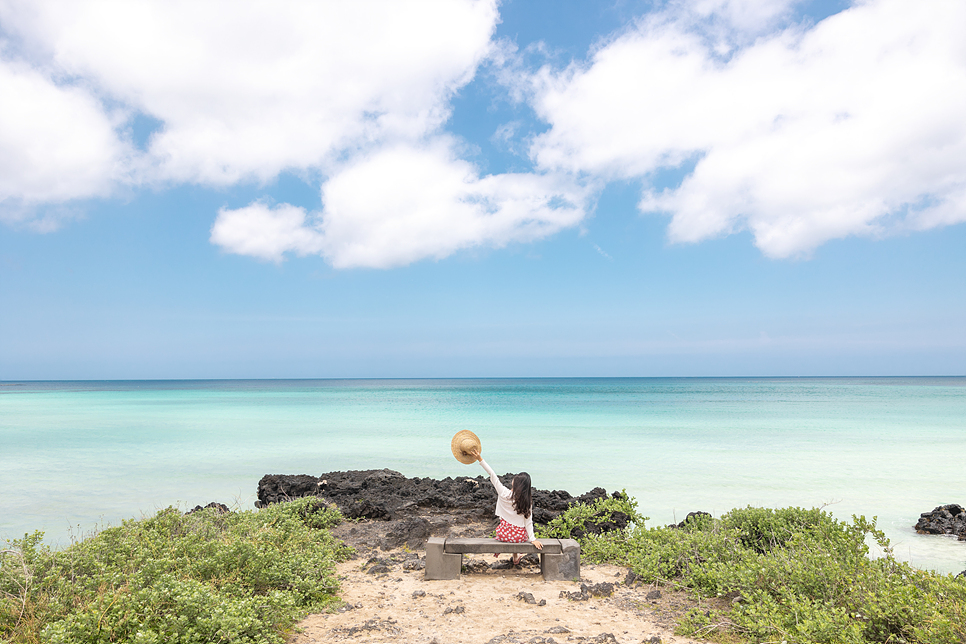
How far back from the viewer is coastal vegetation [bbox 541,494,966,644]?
4.19 m

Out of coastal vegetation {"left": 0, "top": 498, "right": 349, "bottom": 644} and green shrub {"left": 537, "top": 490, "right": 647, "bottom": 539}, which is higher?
coastal vegetation {"left": 0, "top": 498, "right": 349, "bottom": 644}

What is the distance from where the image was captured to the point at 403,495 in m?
10.2

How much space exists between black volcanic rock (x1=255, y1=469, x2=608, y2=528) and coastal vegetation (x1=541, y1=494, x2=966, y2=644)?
1.42m

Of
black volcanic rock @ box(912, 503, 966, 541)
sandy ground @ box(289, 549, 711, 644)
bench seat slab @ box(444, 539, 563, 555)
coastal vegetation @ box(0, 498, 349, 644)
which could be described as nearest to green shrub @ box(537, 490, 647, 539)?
sandy ground @ box(289, 549, 711, 644)

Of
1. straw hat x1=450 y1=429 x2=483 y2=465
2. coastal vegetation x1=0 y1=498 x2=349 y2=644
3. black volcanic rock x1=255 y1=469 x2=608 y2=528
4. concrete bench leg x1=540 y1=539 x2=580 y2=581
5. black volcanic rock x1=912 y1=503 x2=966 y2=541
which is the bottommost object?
black volcanic rock x1=912 y1=503 x2=966 y2=541

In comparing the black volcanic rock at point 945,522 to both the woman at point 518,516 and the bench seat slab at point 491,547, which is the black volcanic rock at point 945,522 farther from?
the woman at point 518,516

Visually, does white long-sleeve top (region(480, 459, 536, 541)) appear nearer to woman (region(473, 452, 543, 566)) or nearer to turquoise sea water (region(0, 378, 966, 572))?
woman (region(473, 452, 543, 566))

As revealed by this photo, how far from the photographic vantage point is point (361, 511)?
9305 mm

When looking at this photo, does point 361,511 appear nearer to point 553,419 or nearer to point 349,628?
point 349,628

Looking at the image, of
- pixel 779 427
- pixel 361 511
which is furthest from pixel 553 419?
pixel 361 511

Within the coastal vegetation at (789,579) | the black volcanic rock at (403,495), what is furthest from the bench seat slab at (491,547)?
the black volcanic rock at (403,495)

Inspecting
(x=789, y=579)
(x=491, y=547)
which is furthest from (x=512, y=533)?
(x=789, y=579)

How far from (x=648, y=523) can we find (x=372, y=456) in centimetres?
1282

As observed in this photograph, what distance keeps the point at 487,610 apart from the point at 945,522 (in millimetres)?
9434
